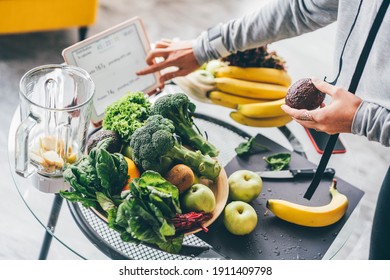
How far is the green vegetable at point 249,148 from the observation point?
5.01 ft

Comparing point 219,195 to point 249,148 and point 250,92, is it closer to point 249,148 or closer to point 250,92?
point 249,148

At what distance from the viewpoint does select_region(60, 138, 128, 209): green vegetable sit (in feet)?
3.96

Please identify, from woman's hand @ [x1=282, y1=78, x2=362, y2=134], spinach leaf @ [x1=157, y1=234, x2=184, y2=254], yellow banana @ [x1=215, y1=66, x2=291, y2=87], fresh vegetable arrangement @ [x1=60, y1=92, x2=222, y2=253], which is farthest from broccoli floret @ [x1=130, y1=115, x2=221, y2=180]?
yellow banana @ [x1=215, y1=66, x2=291, y2=87]

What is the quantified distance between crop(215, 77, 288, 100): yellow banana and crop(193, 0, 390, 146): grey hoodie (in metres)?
0.09

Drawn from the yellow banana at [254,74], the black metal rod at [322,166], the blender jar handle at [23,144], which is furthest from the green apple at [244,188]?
the blender jar handle at [23,144]

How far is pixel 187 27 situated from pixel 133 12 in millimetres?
313

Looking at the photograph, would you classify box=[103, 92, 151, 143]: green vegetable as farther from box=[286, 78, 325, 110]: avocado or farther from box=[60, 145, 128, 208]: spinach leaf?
box=[286, 78, 325, 110]: avocado

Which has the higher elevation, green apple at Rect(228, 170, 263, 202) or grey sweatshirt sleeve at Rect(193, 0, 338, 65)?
grey sweatshirt sleeve at Rect(193, 0, 338, 65)

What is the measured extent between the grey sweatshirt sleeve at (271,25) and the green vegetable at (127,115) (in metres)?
0.27

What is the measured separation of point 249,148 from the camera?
1533 mm

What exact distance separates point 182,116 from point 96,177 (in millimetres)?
287

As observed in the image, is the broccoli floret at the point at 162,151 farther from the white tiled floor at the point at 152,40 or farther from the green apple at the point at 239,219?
the white tiled floor at the point at 152,40
